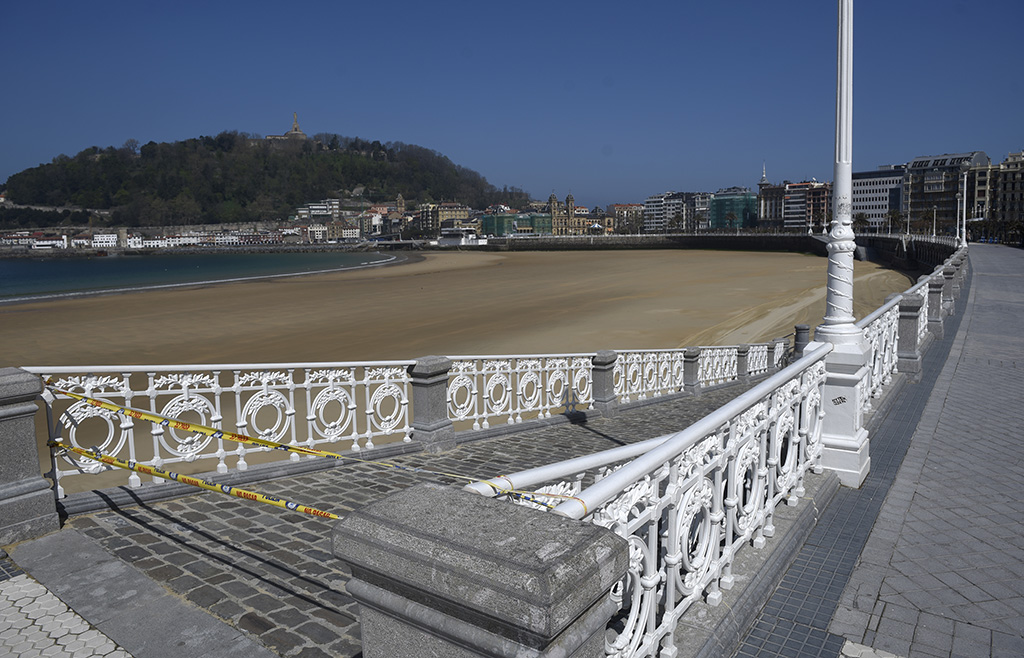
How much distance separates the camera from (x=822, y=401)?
5.63 meters

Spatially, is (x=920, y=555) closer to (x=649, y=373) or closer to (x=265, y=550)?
(x=265, y=550)

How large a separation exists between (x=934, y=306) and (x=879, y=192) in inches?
6781

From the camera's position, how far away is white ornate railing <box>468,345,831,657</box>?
8.30ft

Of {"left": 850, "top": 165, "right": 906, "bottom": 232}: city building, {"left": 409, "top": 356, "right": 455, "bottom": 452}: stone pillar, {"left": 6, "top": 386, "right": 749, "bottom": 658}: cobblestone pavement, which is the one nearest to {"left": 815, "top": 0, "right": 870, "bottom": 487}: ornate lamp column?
{"left": 6, "top": 386, "right": 749, "bottom": 658}: cobblestone pavement

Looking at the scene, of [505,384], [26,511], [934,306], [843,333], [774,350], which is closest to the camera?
[26,511]

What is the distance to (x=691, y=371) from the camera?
14.3 m

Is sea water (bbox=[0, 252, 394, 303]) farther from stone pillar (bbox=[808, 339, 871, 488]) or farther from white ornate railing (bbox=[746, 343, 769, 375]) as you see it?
stone pillar (bbox=[808, 339, 871, 488])

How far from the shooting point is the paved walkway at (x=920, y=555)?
3.46 m

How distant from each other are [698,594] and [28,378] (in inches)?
185

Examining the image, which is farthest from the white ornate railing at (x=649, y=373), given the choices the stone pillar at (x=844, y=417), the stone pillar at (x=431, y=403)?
the stone pillar at (x=844, y=417)

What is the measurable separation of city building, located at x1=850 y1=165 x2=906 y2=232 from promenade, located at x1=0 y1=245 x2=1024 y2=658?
173 metres

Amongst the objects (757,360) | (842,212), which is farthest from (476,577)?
(757,360)

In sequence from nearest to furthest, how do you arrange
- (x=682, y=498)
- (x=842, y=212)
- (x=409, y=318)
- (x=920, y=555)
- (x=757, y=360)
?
1. (x=682, y=498)
2. (x=920, y=555)
3. (x=842, y=212)
4. (x=757, y=360)
5. (x=409, y=318)

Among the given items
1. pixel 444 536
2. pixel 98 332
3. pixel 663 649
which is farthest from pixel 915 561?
pixel 98 332
